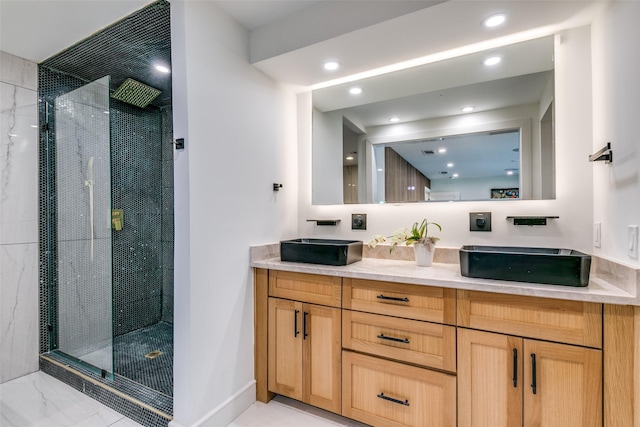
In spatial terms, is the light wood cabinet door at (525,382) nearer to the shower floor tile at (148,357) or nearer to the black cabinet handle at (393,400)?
the black cabinet handle at (393,400)

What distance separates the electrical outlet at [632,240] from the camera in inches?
46.0

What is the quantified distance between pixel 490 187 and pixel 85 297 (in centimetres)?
308

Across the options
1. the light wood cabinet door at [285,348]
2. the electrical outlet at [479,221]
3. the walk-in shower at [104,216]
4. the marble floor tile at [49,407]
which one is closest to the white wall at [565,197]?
the electrical outlet at [479,221]

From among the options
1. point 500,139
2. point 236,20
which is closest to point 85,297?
point 236,20

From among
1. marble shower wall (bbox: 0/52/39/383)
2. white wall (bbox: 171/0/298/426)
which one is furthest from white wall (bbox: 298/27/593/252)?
marble shower wall (bbox: 0/52/39/383)

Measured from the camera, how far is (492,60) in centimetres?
183

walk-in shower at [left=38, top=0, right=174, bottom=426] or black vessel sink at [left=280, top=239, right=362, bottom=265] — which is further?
walk-in shower at [left=38, top=0, right=174, bottom=426]

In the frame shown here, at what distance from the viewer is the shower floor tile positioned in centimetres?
207

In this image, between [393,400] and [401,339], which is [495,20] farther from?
[393,400]

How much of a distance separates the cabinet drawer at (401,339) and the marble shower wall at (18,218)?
245 centimetres

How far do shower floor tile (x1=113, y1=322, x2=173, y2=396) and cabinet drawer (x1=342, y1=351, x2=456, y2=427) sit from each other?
1168mm

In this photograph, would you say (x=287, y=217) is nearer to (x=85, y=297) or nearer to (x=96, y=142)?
(x=96, y=142)

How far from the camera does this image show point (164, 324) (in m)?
3.10

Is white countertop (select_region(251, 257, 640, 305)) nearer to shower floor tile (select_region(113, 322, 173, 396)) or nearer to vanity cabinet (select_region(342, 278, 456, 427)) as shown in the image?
vanity cabinet (select_region(342, 278, 456, 427))
